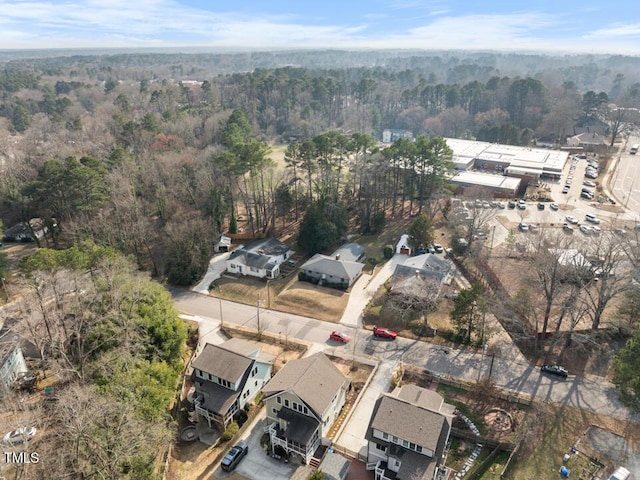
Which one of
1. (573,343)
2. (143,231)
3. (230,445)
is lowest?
(230,445)

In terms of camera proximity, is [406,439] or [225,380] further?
[225,380]

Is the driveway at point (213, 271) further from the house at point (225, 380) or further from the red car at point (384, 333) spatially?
the red car at point (384, 333)

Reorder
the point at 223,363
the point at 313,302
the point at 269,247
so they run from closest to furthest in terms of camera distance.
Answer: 1. the point at 223,363
2. the point at 313,302
3. the point at 269,247

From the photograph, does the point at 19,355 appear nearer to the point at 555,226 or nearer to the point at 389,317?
the point at 389,317

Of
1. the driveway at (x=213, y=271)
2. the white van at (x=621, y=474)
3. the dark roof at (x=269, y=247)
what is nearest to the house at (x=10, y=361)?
the driveway at (x=213, y=271)

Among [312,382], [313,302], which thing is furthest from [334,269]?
[312,382]

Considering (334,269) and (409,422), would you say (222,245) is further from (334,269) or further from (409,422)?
(409,422)

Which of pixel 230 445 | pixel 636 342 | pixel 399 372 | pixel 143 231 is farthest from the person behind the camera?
pixel 143 231

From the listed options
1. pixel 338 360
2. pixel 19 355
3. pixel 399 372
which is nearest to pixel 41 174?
pixel 19 355
